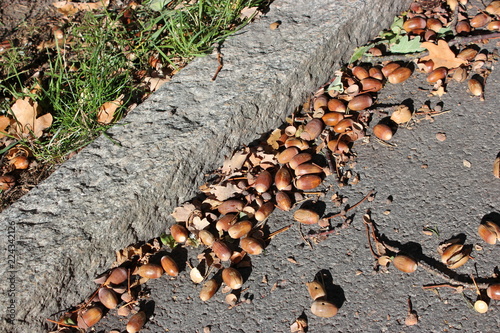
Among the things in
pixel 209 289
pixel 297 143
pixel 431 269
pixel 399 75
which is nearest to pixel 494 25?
pixel 399 75

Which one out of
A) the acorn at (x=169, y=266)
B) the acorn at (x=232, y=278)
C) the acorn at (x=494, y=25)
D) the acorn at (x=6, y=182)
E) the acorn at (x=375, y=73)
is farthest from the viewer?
the acorn at (x=494, y=25)

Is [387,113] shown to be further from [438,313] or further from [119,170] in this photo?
[119,170]

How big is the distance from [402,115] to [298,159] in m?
0.62

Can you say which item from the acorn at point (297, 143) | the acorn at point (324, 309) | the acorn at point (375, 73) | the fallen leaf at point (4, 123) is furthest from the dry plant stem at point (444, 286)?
the fallen leaf at point (4, 123)

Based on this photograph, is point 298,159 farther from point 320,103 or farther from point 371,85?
point 371,85

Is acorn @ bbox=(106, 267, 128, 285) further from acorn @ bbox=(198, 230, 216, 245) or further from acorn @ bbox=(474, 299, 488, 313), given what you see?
acorn @ bbox=(474, 299, 488, 313)

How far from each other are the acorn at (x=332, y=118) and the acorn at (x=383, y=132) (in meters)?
0.20

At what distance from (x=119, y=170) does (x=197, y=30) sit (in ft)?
3.54

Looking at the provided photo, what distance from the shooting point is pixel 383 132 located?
8.00 ft

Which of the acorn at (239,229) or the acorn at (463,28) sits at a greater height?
the acorn at (463,28)

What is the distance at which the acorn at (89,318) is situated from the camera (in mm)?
2055

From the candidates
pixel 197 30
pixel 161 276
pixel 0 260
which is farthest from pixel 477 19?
pixel 0 260

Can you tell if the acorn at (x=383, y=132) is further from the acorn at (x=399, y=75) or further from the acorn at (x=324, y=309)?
the acorn at (x=324, y=309)

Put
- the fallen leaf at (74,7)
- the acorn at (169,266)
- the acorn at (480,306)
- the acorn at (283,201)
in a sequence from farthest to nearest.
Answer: the fallen leaf at (74,7), the acorn at (283,201), the acorn at (169,266), the acorn at (480,306)
